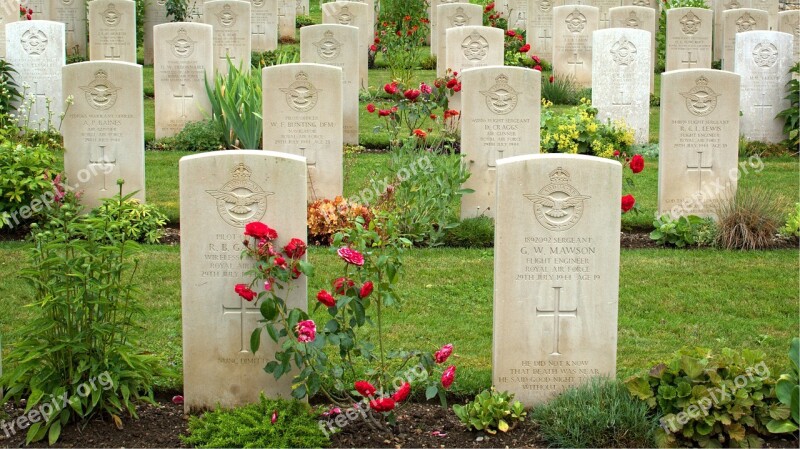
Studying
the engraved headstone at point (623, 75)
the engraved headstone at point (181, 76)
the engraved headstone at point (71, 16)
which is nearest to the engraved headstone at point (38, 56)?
the engraved headstone at point (181, 76)

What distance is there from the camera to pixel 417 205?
947 centimetres

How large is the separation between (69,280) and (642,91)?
30.4 feet

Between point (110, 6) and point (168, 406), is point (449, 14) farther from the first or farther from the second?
point (168, 406)

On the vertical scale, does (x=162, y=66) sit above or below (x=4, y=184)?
above

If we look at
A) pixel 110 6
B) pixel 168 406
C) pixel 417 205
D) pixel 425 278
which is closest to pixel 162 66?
pixel 110 6

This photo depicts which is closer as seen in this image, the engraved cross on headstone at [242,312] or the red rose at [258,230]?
the red rose at [258,230]

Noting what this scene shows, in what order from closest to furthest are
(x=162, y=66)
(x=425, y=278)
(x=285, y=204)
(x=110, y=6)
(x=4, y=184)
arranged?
(x=285, y=204) → (x=425, y=278) → (x=4, y=184) → (x=162, y=66) → (x=110, y=6)

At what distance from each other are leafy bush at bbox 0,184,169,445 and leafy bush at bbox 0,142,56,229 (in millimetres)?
3789

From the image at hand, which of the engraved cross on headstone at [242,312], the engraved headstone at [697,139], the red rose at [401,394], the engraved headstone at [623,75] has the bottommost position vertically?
the red rose at [401,394]

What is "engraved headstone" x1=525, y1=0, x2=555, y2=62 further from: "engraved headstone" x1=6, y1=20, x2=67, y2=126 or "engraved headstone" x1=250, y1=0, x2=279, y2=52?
"engraved headstone" x1=6, y1=20, x2=67, y2=126

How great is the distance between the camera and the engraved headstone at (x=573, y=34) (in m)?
16.7

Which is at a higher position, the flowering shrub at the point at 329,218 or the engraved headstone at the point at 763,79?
the engraved headstone at the point at 763,79

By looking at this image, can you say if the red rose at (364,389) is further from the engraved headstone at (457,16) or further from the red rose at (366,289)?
the engraved headstone at (457,16)

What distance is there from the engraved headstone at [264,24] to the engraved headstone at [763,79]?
8.26m
